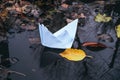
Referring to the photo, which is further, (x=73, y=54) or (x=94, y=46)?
(x=94, y=46)

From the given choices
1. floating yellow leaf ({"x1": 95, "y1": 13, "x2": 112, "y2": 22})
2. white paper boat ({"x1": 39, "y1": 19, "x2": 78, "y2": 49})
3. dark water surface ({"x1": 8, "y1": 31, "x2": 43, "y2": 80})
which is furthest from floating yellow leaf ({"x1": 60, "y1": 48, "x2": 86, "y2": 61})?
floating yellow leaf ({"x1": 95, "y1": 13, "x2": 112, "y2": 22})

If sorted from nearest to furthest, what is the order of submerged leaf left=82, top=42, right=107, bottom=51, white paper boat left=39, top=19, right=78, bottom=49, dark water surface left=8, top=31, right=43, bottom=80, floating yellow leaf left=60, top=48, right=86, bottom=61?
dark water surface left=8, top=31, right=43, bottom=80 < floating yellow leaf left=60, top=48, right=86, bottom=61 < white paper boat left=39, top=19, right=78, bottom=49 < submerged leaf left=82, top=42, right=107, bottom=51

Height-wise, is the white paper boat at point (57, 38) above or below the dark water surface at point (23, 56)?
above

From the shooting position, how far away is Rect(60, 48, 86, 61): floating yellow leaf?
10.4 feet

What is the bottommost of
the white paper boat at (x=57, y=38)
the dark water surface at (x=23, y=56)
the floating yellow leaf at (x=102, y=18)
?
the dark water surface at (x=23, y=56)

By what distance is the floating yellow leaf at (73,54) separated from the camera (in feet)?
10.4

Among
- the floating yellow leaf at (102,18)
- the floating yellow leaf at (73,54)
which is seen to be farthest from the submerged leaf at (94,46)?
the floating yellow leaf at (102,18)

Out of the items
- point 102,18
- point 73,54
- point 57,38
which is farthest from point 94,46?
point 102,18

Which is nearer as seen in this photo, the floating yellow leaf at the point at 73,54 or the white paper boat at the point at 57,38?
the floating yellow leaf at the point at 73,54

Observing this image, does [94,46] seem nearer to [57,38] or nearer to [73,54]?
[73,54]

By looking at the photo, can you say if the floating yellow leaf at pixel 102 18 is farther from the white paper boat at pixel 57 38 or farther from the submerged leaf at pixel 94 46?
the white paper boat at pixel 57 38

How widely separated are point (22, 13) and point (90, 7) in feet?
3.58

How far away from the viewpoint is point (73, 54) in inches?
126

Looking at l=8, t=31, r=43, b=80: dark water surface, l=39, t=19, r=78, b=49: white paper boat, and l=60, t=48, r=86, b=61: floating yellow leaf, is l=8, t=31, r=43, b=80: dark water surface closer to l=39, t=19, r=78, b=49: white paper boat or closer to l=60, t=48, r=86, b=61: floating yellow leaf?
l=39, t=19, r=78, b=49: white paper boat
